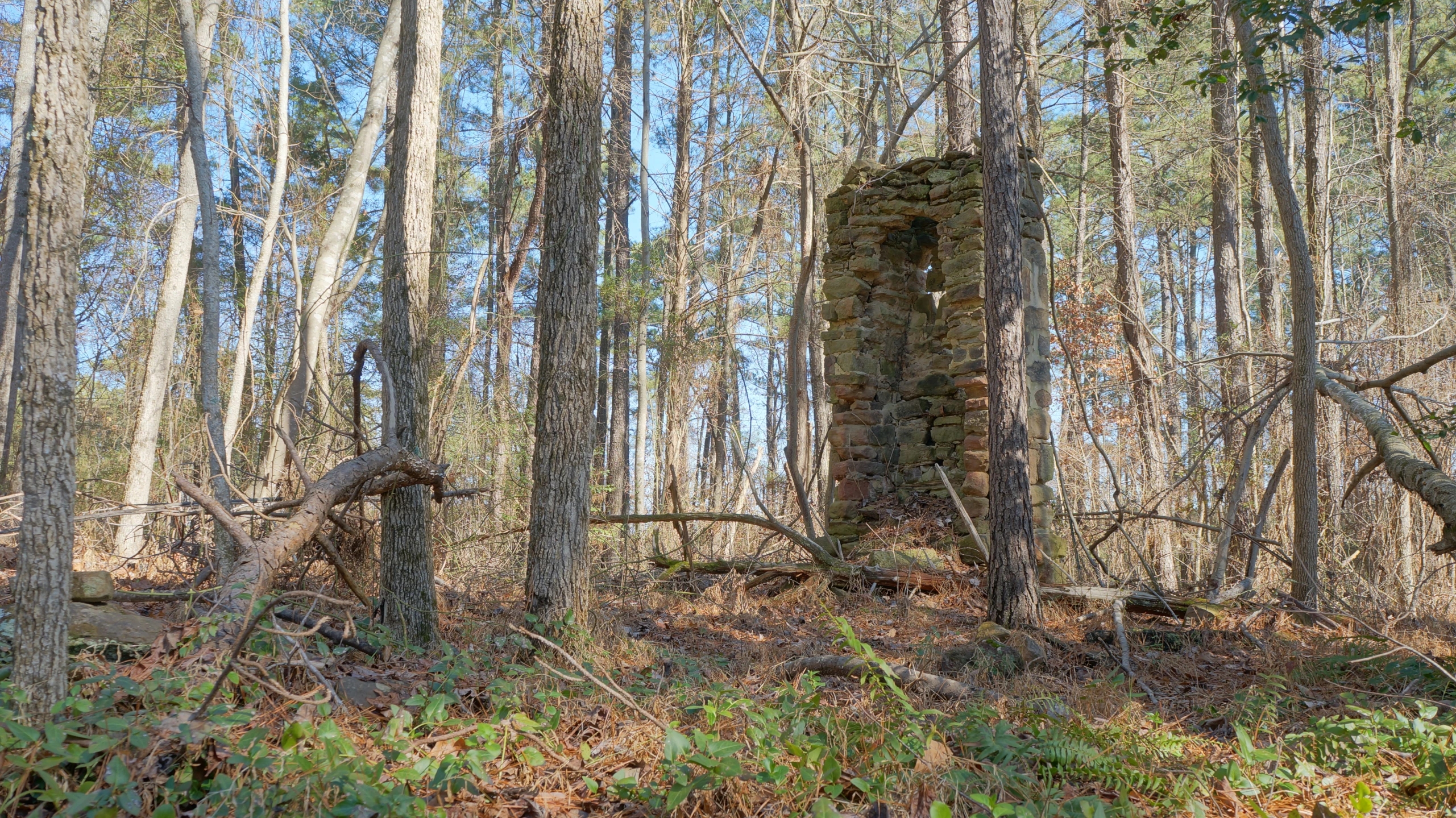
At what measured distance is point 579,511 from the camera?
4.85m

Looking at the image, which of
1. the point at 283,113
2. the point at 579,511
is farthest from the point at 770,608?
the point at 283,113

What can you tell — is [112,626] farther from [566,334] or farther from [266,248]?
[266,248]

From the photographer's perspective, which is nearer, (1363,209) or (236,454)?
(236,454)

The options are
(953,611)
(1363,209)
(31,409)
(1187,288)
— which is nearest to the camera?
(31,409)

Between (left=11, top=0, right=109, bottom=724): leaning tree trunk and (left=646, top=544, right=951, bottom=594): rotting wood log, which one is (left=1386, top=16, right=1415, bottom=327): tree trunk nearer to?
(left=646, top=544, right=951, bottom=594): rotting wood log

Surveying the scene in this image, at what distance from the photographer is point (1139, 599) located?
631 centimetres

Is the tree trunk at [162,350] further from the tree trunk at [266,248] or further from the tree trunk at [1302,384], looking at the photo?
the tree trunk at [1302,384]

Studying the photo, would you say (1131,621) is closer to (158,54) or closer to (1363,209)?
(158,54)

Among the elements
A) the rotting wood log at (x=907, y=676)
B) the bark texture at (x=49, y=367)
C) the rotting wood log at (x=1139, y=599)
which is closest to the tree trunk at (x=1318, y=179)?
the rotting wood log at (x=1139, y=599)

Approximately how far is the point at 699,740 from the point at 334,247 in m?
7.92

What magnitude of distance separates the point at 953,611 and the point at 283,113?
876cm

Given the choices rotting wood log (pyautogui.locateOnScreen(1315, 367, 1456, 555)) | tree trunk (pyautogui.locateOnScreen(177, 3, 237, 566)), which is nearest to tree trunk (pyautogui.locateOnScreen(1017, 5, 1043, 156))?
rotting wood log (pyautogui.locateOnScreen(1315, 367, 1456, 555))

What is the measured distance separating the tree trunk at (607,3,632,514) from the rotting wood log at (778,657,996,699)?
10642 millimetres

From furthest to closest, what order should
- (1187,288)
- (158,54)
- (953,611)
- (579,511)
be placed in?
(1187,288)
(158,54)
(953,611)
(579,511)
